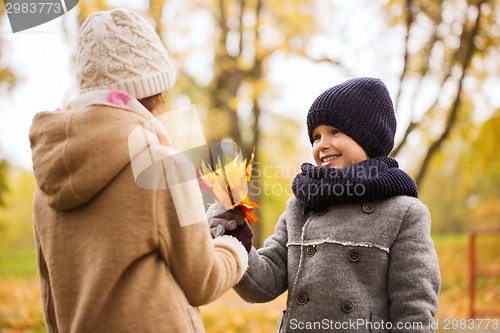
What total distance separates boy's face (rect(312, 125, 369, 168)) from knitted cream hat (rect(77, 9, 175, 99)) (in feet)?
2.21

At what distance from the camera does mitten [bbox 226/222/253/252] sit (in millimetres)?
1854

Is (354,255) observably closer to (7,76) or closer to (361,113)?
(361,113)

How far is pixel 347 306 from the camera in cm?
187

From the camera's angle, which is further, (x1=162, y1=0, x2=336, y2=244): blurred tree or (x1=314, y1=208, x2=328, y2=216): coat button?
(x1=162, y1=0, x2=336, y2=244): blurred tree

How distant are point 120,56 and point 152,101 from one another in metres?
0.17

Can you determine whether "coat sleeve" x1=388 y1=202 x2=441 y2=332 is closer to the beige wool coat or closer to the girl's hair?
the beige wool coat

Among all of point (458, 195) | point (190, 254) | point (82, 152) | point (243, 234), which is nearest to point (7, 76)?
point (243, 234)

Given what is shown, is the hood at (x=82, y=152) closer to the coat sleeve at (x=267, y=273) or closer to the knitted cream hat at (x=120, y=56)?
the knitted cream hat at (x=120, y=56)

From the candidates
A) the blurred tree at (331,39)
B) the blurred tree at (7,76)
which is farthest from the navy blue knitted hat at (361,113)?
the blurred tree at (7,76)

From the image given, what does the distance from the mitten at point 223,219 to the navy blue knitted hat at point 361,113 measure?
0.49 meters

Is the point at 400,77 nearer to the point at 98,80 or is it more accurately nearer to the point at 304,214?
the point at 304,214

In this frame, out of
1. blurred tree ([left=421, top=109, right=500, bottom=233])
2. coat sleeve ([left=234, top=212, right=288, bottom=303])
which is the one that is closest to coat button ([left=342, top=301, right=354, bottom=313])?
coat sleeve ([left=234, top=212, right=288, bottom=303])

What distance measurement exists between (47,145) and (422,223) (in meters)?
1.20

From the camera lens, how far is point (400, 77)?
5.71 metres
